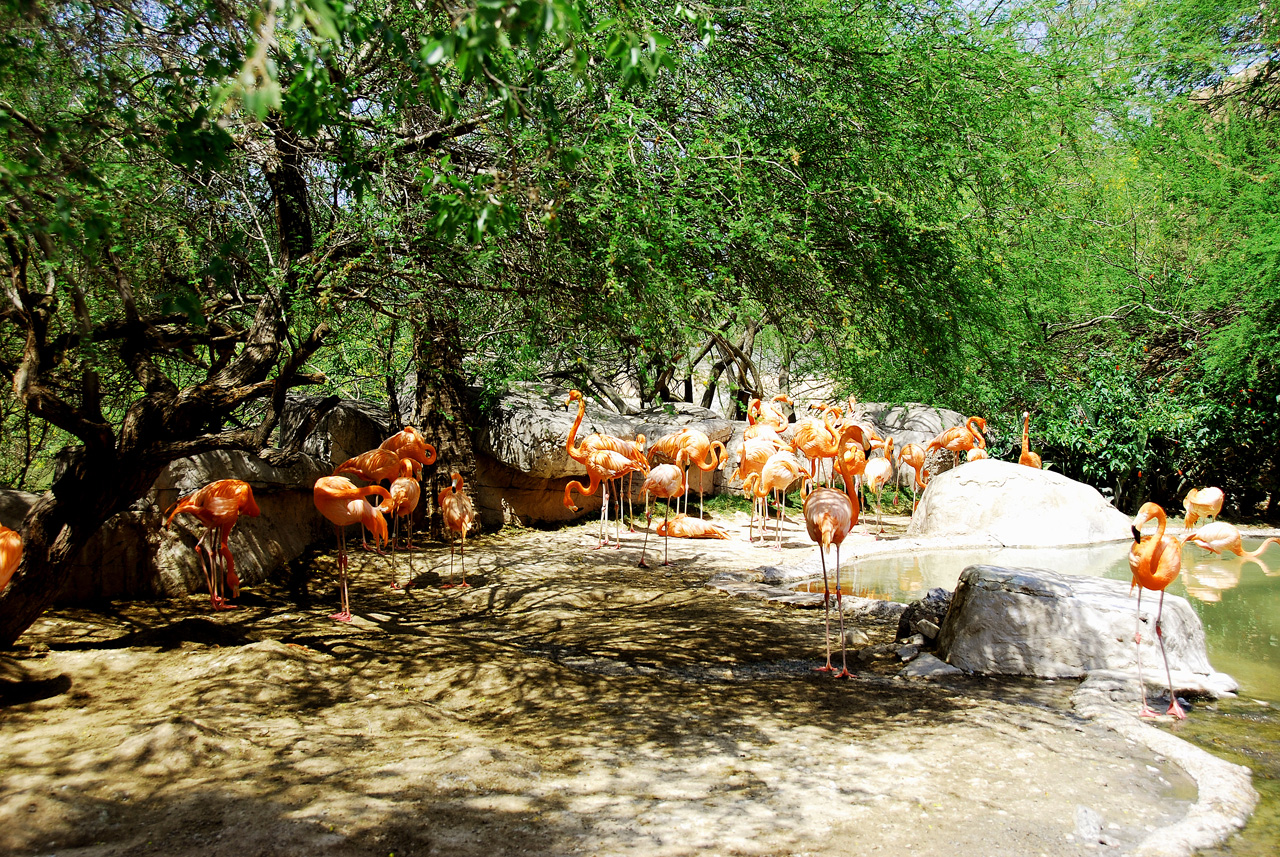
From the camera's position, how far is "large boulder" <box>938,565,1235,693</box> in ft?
15.7

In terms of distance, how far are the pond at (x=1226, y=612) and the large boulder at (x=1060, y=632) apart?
353 millimetres

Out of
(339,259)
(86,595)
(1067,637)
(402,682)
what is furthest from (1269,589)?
(86,595)

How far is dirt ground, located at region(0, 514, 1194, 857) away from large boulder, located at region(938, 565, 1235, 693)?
0.24 m

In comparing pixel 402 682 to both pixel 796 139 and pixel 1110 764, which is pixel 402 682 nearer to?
pixel 1110 764

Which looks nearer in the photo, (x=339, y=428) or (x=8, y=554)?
(x=8, y=554)

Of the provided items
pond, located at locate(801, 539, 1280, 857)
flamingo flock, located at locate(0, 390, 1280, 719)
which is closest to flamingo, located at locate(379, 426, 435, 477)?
flamingo flock, located at locate(0, 390, 1280, 719)

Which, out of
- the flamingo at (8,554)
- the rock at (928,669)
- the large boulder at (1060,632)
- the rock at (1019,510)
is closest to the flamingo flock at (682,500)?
the flamingo at (8,554)

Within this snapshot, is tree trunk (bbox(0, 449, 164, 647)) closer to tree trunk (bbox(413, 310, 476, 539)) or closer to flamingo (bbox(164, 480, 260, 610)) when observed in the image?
flamingo (bbox(164, 480, 260, 610))

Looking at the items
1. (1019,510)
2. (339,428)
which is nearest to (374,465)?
(339,428)

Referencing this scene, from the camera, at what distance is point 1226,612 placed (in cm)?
652

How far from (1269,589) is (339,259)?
811 centimetres

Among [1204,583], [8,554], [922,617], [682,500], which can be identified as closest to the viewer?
[8,554]

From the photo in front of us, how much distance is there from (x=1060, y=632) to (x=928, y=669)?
82 cm

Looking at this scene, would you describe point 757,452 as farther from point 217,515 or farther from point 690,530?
point 217,515
